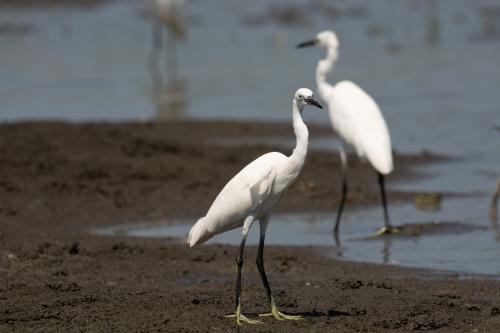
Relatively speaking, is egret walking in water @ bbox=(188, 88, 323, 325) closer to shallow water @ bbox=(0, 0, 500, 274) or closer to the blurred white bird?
shallow water @ bbox=(0, 0, 500, 274)

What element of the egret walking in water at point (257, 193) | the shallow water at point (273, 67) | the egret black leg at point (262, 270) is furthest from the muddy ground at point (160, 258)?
the shallow water at point (273, 67)

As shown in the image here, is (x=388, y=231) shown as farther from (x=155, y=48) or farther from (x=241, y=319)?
(x=155, y=48)

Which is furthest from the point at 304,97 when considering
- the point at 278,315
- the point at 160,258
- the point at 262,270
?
the point at 160,258

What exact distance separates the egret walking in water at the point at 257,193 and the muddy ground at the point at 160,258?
0.48 m

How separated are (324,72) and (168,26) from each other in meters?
10.5

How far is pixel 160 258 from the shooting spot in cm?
871

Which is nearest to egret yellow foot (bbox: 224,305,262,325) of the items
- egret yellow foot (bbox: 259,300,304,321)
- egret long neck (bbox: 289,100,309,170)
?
egret yellow foot (bbox: 259,300,304,321)

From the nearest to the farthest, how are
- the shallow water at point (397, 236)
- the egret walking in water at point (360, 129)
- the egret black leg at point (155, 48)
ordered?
the shallow water at point (397, 236), the egret walking in water at point (360, 129), the egret black leg at point (155, 48)

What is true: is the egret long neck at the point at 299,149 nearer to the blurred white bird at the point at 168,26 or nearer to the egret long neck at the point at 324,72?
the egret long neck at the point at 324,72

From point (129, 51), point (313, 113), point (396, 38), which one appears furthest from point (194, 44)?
point (313, 113)

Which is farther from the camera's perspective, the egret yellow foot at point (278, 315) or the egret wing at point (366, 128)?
the egret wing at point (366, 128)

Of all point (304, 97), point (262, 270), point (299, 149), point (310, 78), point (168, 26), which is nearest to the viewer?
point (299, 149)

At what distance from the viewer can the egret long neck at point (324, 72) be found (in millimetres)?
11695

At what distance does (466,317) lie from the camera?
661 cm
